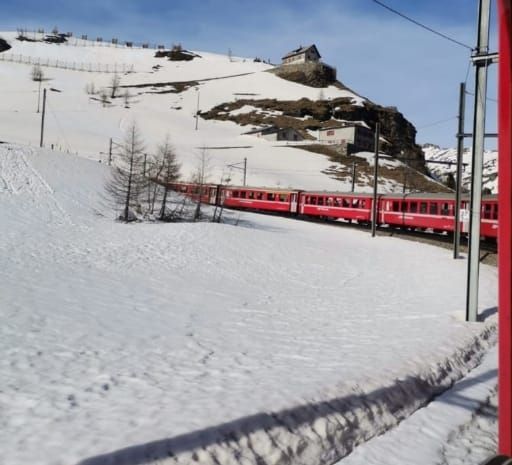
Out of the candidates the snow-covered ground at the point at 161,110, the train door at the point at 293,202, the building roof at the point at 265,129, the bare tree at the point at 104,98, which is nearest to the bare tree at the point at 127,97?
the snow-covered ground at the point at 161,110

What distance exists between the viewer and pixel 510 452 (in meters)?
2.24

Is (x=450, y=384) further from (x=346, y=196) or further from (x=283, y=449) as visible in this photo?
(x=346, y=196)

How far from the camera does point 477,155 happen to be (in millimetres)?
10672

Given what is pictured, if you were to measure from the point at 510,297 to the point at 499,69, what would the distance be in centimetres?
102

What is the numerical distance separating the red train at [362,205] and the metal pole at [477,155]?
12178mm

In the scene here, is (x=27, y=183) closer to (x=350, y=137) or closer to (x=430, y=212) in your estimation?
(x=430, y=212)

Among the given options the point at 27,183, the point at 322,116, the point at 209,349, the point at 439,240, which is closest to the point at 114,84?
the point at 322,116

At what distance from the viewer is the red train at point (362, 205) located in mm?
26688

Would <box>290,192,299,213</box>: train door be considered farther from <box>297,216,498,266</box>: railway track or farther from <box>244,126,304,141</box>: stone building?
<box>244,126,304,141</box>: stone building

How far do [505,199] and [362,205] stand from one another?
3425cm

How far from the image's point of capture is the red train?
26.7 meters

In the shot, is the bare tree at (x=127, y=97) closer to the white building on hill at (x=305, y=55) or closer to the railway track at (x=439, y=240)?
the white building on hill at (x=305, y=55)

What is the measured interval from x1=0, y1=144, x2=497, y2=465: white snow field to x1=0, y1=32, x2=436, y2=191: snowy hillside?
41018 mm

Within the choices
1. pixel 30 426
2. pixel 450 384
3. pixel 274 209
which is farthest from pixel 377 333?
pixel 274 209
